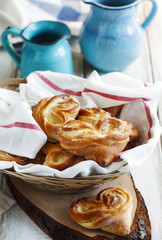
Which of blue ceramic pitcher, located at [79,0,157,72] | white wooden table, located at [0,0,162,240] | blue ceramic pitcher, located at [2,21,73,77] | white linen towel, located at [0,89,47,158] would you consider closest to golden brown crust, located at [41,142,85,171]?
white linen towel, located at [0,89,47,158]

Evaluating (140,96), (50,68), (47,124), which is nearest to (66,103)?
(47,124)

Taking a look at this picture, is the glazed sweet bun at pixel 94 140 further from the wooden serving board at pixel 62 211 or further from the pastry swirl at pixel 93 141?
the wooden serving board at pixel 62 211

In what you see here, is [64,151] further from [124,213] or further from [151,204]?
[151,204]

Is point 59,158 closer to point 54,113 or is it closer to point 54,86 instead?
point 54,113

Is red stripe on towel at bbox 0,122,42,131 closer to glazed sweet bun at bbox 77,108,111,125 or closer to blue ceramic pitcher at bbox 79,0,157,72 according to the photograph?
glazed sweet bun at bbox 77,108,111,125

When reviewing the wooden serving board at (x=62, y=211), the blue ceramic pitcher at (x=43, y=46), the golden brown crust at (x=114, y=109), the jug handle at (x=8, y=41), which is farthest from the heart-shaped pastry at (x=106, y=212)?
the jug handle at (x=8, y=41)

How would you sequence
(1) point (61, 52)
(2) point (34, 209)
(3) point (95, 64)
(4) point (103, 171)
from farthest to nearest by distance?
(3) point (95, 64) → (1) point (61, 52) → (2) point (34, 209) → (4) point (103, 171)
